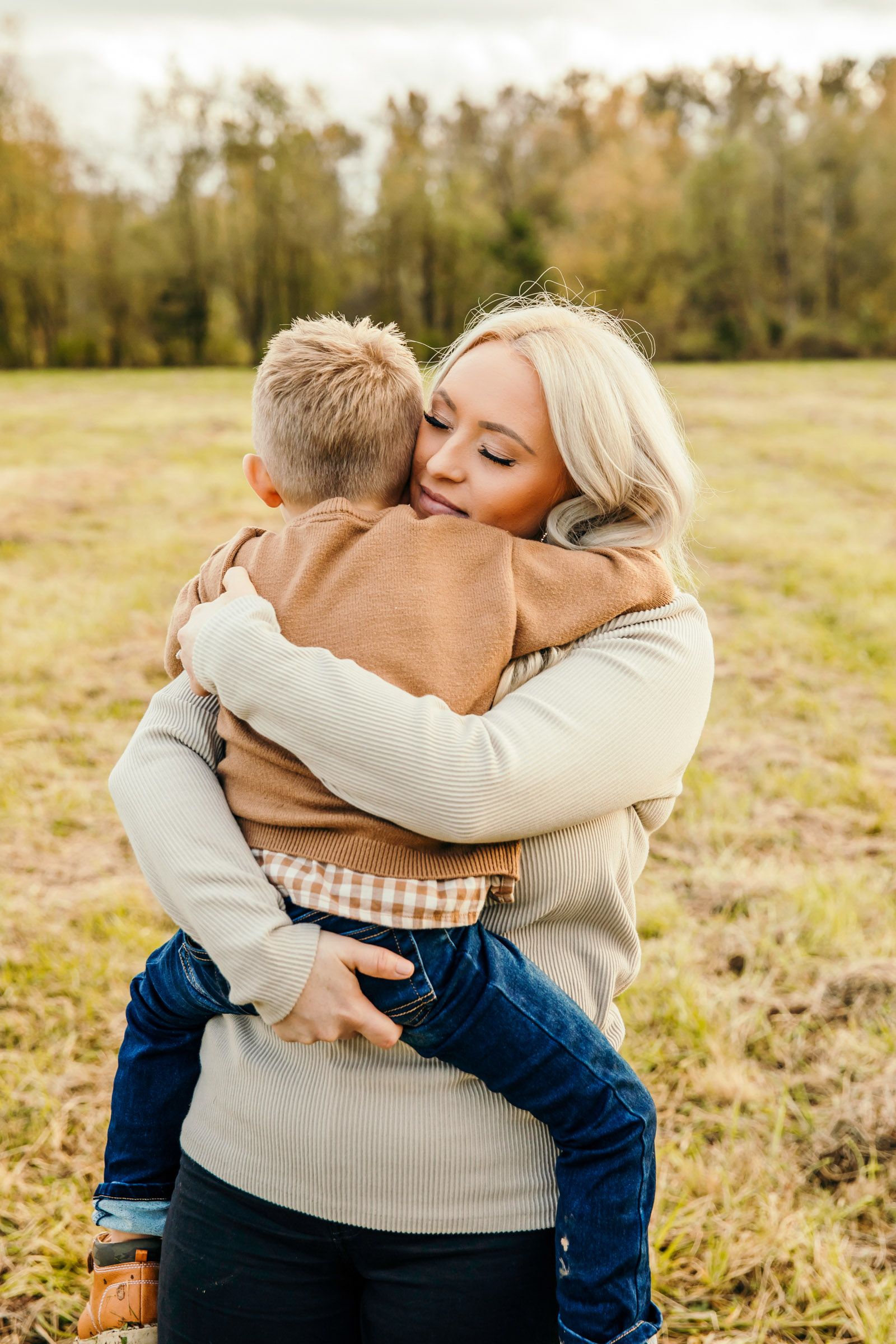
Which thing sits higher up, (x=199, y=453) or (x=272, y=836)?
(x=272, y=836)

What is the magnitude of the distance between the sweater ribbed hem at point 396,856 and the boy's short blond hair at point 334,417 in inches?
22.4

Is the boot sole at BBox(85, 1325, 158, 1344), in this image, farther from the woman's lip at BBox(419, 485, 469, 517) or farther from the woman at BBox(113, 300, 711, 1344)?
the woman's lip at BBox(419, 485, 469, 517)

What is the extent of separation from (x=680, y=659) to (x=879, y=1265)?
1.56 metres

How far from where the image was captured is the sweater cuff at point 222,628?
129cm

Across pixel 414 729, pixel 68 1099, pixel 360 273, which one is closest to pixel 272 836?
pixel 414 729

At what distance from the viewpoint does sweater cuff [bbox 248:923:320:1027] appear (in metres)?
1.22

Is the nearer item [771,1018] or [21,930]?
[771,1018]

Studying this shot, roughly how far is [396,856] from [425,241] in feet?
116

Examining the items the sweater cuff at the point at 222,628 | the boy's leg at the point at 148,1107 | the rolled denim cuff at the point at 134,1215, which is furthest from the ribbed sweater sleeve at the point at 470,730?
the rolled denim cuff at the point at 134,1215

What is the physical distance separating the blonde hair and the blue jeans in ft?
2.11

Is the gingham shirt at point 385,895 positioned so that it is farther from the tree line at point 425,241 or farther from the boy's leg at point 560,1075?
the tree line at point 425,241

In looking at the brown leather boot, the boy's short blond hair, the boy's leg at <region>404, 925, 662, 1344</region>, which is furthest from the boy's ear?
the brown leather boot

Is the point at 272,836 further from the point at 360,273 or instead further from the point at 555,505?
the point at 360,273

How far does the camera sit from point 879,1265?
210 cm
